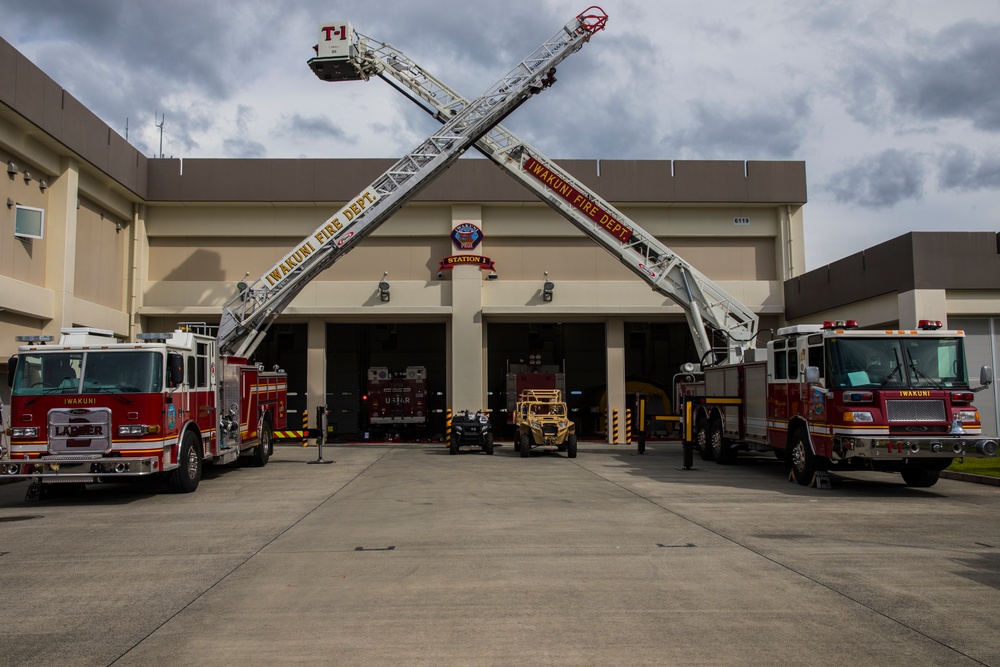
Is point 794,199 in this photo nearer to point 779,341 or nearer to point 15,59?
point 779,341

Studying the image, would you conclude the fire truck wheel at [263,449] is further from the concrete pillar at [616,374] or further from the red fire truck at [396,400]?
the concrete pillar at [616,374]

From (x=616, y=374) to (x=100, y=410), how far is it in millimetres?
19544

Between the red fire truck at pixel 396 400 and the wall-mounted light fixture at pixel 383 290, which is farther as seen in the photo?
the red fire truck at pixel 396 400

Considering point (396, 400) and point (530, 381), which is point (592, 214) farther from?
point (396, 400)

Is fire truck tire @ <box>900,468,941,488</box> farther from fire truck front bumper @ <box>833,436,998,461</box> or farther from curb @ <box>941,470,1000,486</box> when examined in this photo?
fire truck front bumper @ <box>833,436,998,461</box>

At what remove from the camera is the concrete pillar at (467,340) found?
2878 centimetres

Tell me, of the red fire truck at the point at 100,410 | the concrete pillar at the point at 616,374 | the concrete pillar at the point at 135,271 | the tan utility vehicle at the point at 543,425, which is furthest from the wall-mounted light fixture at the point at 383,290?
the red fire truck at the point at 100,410

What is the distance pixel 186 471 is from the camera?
1450 centimetres

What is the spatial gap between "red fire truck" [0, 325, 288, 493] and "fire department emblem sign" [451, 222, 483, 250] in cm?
1531

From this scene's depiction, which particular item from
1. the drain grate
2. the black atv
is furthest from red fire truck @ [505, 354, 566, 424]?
the drain grate

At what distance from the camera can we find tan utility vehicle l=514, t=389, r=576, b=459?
73.3 feet

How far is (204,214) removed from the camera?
29516 mm

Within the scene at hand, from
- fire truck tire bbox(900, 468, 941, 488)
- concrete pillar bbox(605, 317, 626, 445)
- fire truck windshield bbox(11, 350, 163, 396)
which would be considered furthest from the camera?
concrete pillar bbox(605, 317, 626, 445)

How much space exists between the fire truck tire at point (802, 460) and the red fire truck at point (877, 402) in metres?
0.02
